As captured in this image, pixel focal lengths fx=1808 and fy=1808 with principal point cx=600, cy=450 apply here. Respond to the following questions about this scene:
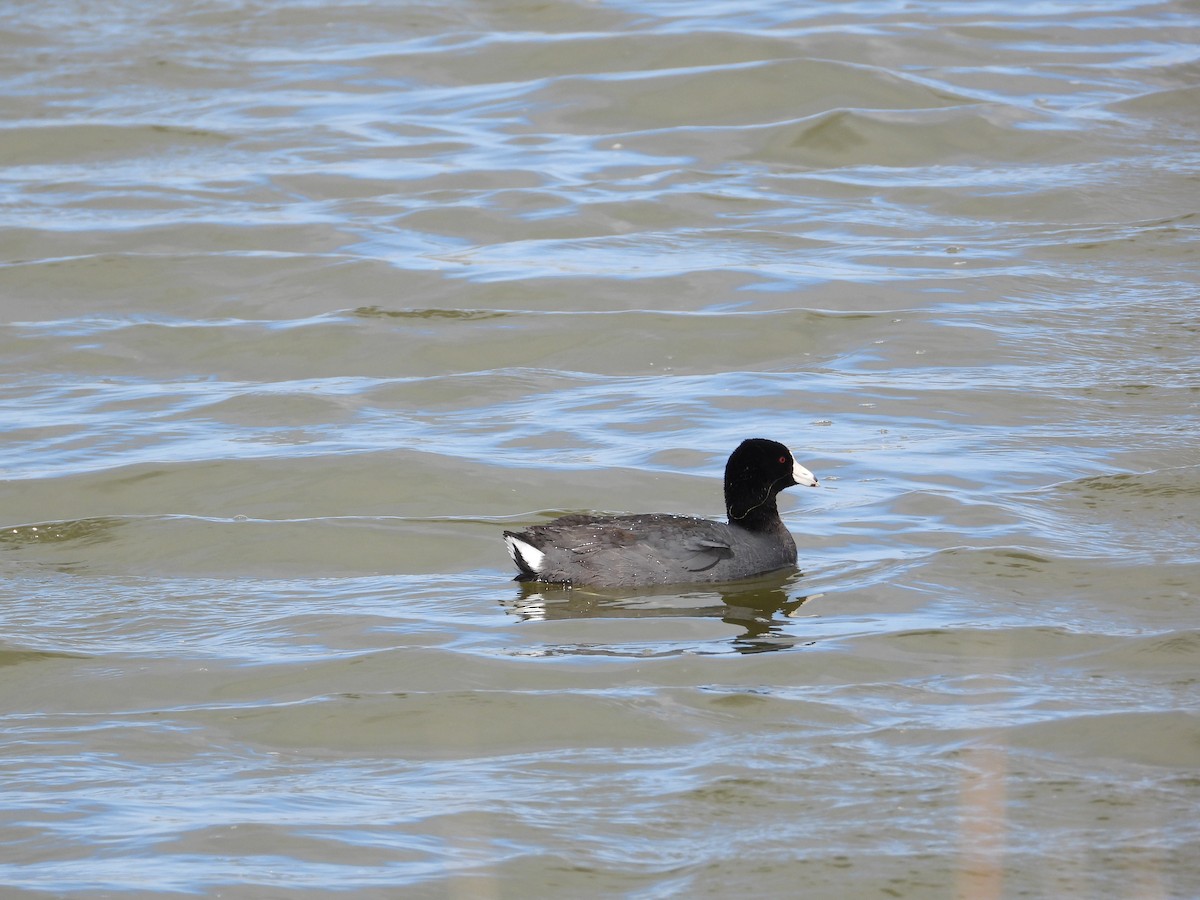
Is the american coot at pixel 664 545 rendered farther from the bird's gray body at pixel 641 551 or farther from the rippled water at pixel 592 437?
the rippled water at pixel 592 437

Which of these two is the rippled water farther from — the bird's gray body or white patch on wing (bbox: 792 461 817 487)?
white patch on wing (bbox: 792 461 817 487)


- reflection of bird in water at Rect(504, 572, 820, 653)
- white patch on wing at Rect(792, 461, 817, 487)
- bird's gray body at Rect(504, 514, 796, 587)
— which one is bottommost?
reflection of bird in water at Rect(504, 572, 820, 653)

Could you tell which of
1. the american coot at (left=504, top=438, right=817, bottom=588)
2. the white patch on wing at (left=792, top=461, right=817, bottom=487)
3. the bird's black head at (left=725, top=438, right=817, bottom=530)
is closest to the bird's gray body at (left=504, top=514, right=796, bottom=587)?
the american coot at (left=504, top=438, right=817, bottom=588)

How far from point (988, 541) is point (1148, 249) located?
5.32m

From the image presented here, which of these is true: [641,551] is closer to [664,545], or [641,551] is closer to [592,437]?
[664,545]

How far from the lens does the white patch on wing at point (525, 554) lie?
809 cm

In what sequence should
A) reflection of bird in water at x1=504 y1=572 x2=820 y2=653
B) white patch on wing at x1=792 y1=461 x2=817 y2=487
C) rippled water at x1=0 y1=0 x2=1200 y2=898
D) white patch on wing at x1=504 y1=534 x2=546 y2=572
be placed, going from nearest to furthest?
1. rippled water at x1=0 y1=0 x2=1200 y2=898
2. reflection of bird in water at x1=504 y1=572 x2=820 y2=653
3. white patch on wing at x1=504 y1=534 x2=546 y2=572
4. white patch on wing at x1=792 y1=461 x2=817 y2=487

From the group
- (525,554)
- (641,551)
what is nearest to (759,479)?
(641,551)

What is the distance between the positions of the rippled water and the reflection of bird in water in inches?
1.4

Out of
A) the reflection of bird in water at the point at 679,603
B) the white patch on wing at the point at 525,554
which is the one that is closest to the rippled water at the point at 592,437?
the reflection of bird in water at the point at 679,603

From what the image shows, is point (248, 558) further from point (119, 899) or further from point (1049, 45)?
point (1049, 45)

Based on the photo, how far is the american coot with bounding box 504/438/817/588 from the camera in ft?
26.7

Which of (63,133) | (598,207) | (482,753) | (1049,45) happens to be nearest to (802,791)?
(482,753)

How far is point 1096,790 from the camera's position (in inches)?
238
